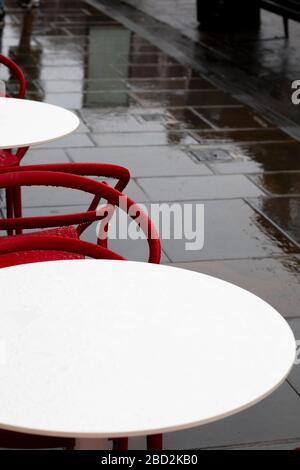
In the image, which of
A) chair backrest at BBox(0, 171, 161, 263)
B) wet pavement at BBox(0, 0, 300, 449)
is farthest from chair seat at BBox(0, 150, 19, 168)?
chair backrest at BBox(0, 171, 161, 263)

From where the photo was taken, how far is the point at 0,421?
1996 millimetres

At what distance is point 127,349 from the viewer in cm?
231

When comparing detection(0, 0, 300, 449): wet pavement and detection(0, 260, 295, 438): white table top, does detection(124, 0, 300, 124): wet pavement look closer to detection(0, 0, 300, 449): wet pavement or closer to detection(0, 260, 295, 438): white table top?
detection(0, 0, 300, 449): wet pavement

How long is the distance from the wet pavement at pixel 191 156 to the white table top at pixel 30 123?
3.20 feet

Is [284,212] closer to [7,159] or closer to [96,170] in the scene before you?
[7,159]

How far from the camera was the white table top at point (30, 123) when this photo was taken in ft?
14.1

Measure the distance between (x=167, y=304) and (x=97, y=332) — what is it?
0.26 meters

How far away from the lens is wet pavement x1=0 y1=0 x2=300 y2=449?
4.68 m

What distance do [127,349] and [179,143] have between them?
546cm

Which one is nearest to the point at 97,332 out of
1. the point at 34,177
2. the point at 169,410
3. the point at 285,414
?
the point at 169,410

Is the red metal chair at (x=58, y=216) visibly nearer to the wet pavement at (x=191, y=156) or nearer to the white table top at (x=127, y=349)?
the white table top at (x=127, y=349)

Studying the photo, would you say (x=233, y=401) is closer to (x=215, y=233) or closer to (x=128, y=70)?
(x=215, y=233)

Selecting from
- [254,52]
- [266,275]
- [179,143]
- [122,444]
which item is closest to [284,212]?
→ [266,275]

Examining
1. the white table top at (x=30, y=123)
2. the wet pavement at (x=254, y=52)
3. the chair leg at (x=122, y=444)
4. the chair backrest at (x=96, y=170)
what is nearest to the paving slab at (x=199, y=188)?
the white table top at (x=30, y=123)
